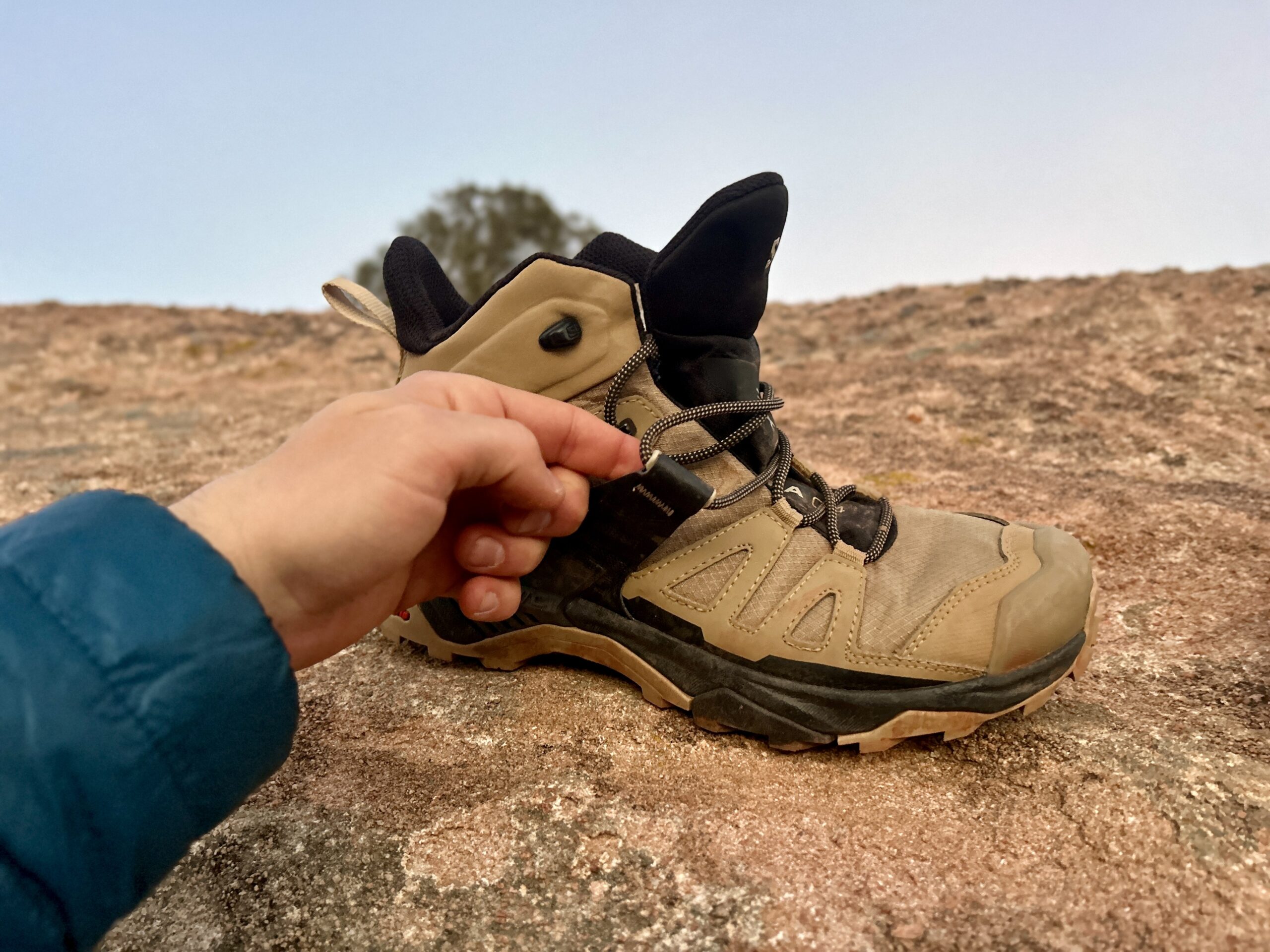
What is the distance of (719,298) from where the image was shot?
1.28 m

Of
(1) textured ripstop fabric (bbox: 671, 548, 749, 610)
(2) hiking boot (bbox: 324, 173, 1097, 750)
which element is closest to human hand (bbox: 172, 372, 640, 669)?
(2) hiking boot (bbox: 324, 173, 1097, 750)

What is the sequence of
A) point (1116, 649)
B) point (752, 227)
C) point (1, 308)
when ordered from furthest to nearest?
point (1, 308) < point (1116, 649) < point (752, 227)

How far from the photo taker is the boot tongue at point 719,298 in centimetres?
123

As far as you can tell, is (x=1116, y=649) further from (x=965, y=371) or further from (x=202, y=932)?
(x=965, y=371)

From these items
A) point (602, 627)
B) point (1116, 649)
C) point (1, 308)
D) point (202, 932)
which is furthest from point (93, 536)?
point (1, 308)

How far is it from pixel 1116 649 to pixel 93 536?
5.36 feet

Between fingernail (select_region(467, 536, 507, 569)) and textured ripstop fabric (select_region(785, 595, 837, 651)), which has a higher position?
fingernail (select_region(467, 536, 507, 569))

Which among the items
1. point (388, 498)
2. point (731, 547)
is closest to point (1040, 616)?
point (731, 547)

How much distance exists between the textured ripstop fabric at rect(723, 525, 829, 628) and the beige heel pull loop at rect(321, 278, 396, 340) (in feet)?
2.26

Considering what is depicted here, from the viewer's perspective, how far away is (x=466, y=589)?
1.26 m

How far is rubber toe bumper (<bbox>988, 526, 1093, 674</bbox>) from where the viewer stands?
1.19 meters

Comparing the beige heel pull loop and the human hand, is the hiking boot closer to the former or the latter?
the beige heel pull loop

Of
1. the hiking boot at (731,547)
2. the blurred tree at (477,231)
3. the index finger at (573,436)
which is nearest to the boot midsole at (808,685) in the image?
the hiking boot at (731,547)
